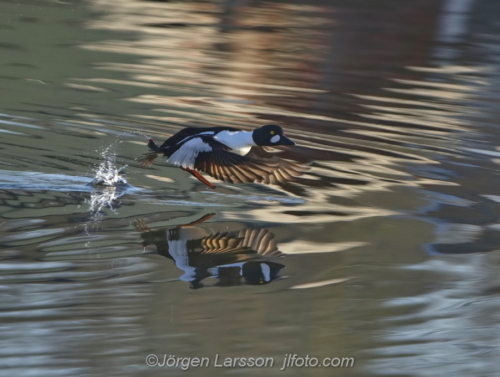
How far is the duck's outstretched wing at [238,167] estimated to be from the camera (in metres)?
5.77

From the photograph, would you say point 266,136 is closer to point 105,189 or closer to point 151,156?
point 151,156

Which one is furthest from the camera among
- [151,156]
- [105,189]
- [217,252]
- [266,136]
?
[151,156]

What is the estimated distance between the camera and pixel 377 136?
827cm

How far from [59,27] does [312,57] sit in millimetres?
4203

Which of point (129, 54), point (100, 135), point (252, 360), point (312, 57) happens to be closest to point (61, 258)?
point (252, 360)

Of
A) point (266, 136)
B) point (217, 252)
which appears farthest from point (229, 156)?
point (217, 252)

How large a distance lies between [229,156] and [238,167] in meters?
0.12

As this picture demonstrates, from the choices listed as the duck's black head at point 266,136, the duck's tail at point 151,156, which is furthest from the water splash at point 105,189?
the duck's black head at point 266,136

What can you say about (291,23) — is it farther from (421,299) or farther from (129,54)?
(421,299)

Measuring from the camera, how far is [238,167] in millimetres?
5805

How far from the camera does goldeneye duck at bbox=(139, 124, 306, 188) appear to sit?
582 cm

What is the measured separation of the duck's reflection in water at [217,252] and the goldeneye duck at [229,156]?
1.25 feet

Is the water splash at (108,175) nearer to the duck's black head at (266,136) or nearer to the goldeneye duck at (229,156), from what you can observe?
the goldeneye duck at (229,156)

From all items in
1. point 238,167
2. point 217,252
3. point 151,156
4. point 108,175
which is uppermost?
point 238,167
